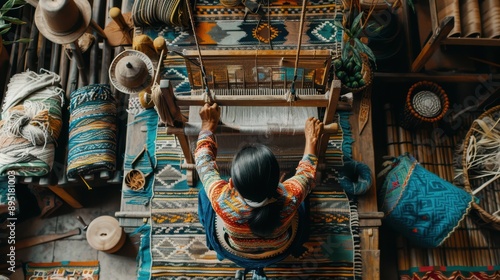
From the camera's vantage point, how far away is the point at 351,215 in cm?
314

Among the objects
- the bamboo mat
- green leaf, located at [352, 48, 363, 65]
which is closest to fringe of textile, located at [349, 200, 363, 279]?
the bamboo mat

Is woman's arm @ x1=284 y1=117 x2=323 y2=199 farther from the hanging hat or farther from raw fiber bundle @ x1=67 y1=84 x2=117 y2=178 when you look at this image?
raw fiber bundle @ x1=67 y1=84 x2=117 y2=178

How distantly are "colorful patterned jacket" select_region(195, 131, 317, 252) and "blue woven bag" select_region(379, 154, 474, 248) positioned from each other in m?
1.01

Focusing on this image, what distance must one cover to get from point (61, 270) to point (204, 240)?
4.36 feet

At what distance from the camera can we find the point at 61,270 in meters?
3.66

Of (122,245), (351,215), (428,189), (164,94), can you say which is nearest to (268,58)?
(164,94)

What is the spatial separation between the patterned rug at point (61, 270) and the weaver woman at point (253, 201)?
→ 141cm

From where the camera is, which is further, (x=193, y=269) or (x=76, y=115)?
(x=76, y=115)

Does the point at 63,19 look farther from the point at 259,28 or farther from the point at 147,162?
the point at 259,28

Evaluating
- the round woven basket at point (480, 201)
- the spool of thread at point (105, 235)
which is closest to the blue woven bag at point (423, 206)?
the round woven basket at point (480, 201)

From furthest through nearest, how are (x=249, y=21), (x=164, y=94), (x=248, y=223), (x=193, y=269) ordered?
(x=249, y=21) < (x=193, y=269) < (x=164, y=94) < (x=248, y=223)

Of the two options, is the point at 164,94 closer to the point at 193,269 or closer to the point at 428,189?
the point at 193,269

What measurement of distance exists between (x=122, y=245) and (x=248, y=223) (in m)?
1.56

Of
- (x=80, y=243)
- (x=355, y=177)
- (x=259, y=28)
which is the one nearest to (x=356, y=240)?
(x=355, y=177)
